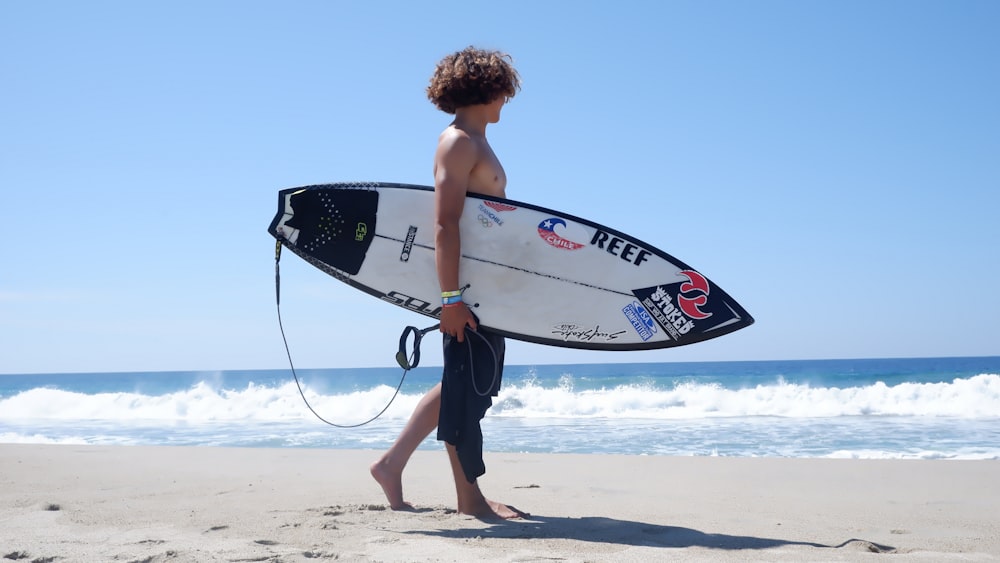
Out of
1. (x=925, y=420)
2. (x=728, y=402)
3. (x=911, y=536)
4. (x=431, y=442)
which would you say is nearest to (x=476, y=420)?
(x=911, y=536)

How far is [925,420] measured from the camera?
9742 millimetres

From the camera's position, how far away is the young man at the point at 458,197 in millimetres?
2719

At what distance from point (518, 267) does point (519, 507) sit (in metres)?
1.05

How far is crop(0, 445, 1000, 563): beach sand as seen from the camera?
2330mm

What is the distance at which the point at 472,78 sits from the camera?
9.34ft

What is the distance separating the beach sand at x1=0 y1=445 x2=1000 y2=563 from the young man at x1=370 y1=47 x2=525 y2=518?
0.53 feet

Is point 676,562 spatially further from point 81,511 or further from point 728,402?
point 728,402

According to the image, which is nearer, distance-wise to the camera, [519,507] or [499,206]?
[499,206]

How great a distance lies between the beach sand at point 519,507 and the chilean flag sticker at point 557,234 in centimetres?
108

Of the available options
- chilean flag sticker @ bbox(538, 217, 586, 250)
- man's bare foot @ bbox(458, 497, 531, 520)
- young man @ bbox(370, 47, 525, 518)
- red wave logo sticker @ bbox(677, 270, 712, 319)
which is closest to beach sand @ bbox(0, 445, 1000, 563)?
man's bare foot @ bbox(458, 497, 531, 520)

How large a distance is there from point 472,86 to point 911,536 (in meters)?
2.26

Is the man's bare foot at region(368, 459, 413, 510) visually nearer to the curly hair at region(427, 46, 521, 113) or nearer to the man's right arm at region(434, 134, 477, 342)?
the man's right arm at region(434, 134, 477, 342)

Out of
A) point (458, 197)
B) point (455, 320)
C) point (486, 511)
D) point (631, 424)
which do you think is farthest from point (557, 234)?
point (631, 424)
